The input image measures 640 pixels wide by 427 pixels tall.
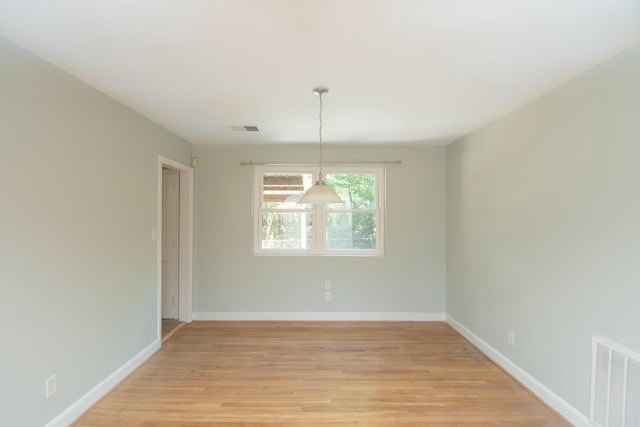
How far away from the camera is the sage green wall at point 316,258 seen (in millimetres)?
4391

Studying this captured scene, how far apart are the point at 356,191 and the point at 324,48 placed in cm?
278

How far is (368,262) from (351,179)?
1190 millimetres

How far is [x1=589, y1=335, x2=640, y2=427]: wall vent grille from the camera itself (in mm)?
1763

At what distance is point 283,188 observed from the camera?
450cm

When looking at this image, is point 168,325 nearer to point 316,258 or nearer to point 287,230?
point 287,230

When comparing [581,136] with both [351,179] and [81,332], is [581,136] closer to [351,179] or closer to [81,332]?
[351,179]

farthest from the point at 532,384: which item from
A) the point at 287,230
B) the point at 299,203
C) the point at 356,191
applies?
the point at 287,230

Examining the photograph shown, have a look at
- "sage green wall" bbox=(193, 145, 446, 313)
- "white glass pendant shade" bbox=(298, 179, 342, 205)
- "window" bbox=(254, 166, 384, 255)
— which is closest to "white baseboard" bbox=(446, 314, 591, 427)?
"sage green wall" bbox=(193, 145, 446, 313)

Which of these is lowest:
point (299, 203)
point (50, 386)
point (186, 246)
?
point (50, 386)

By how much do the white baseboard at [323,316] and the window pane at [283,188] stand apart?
1.50 m

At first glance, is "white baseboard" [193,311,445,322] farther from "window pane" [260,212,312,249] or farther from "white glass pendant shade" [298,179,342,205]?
"white glass pendant shade" [298,179,342,205]

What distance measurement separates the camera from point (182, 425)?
7.23 feet

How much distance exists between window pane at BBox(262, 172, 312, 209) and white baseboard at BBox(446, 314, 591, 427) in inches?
106

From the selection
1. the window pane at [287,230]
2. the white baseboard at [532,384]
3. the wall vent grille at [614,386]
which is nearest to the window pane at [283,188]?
the window pane at [287,230]
